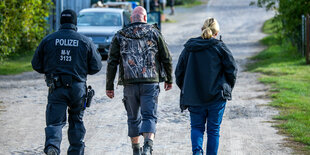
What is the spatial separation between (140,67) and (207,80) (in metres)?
0.82

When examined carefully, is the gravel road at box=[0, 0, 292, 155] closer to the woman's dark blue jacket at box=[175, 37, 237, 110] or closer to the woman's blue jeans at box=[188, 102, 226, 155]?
the woman's blue jeans at box=[188, 102, 226, 155]

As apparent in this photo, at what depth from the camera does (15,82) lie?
46.8 feet

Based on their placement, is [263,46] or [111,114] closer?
[111,114]

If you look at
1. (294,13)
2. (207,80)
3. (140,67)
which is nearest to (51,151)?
(140,67)

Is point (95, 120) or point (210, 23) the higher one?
point (210, 23)

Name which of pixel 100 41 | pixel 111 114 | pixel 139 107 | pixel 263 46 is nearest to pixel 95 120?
pixel 111 114

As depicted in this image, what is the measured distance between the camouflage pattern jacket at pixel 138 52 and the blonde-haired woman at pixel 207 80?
463 mm

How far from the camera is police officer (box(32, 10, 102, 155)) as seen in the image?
20.5 ft

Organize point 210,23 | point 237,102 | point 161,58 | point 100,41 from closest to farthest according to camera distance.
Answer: point 210,23, point 161,58, point 237,102, point 100,41

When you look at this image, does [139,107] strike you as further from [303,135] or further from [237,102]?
[237,102]

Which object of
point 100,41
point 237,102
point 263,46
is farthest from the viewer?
point 263,46

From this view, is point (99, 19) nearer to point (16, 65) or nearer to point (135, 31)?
point (16, 65)

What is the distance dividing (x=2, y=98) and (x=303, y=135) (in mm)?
6278

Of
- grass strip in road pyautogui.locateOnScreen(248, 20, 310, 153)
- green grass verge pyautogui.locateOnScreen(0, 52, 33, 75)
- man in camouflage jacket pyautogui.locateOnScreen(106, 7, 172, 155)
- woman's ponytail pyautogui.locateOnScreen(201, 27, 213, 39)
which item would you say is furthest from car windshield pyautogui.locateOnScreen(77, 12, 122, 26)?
woman's ponytail pyautogui.locateOnScreen(201, 27, 213, 39)
